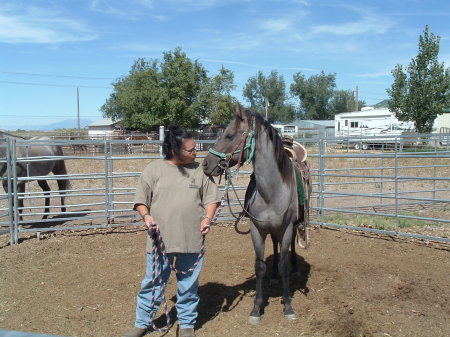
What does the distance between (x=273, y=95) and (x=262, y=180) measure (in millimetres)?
64260

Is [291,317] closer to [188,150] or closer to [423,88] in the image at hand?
[188,150]

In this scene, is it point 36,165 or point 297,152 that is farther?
point 36,165

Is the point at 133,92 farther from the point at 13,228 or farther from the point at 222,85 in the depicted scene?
the point at 13,228

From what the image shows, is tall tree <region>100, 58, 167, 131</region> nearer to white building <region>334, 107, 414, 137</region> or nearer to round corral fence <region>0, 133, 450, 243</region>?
white building <region>334, 107, 414, 137</region>

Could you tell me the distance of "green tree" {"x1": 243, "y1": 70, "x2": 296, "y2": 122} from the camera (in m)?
65.6

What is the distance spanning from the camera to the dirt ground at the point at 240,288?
357cm

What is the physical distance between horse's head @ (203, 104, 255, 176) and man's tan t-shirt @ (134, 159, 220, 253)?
321mm

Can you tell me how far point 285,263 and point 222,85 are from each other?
2916 centimetres

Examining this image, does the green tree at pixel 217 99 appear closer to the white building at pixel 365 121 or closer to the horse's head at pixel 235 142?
the white building at pixel 365 121

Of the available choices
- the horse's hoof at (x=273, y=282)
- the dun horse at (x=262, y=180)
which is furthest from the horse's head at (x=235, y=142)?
the horse's hoof at (x=273, y=282)

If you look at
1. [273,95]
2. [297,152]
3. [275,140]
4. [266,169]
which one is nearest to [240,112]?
[275,140]

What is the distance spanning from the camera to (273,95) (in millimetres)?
66375

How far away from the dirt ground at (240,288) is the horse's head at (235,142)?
4.77 ft

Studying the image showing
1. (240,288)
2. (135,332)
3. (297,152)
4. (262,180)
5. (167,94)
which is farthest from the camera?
(167,94)
